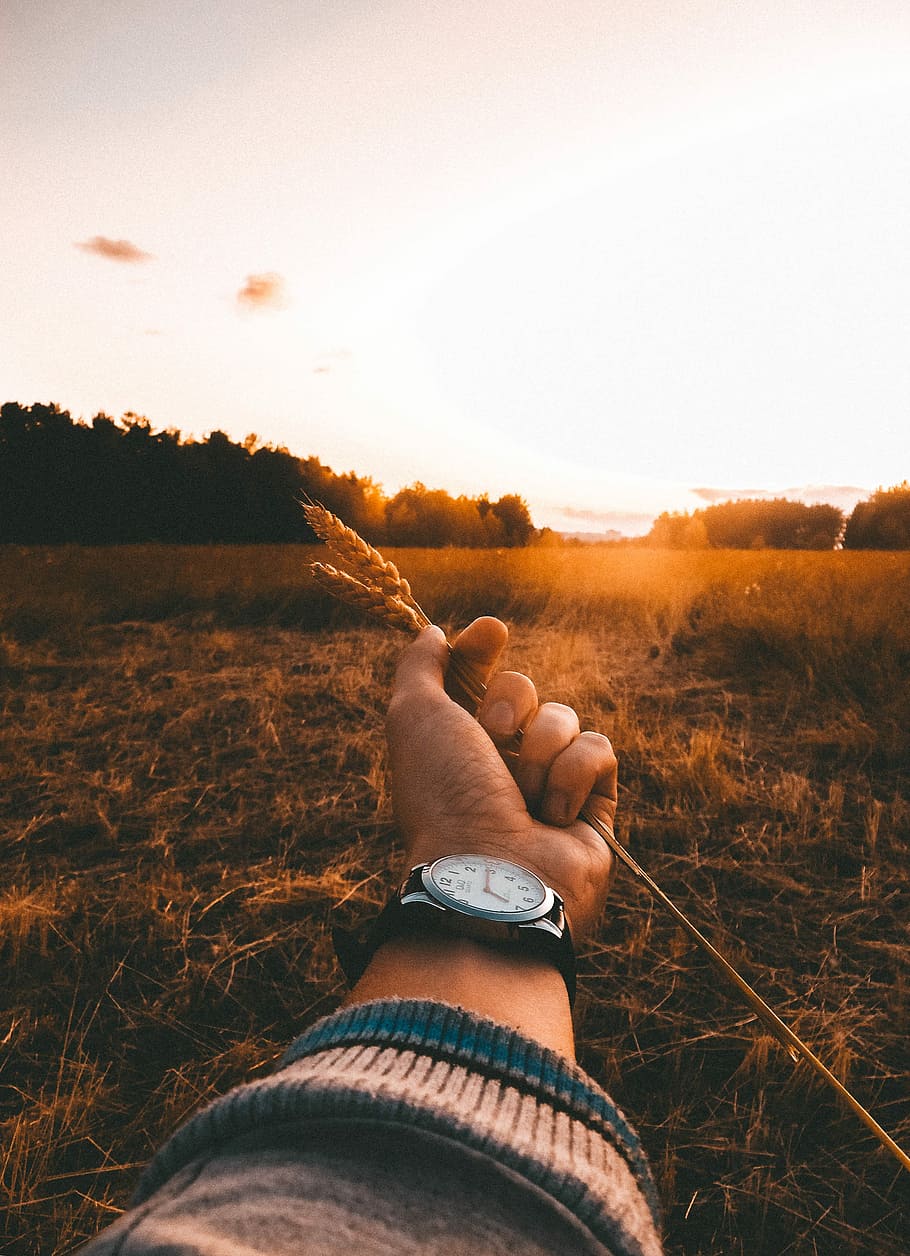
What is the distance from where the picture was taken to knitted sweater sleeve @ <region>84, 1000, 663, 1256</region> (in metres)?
0.46

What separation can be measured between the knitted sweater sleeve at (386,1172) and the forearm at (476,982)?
11.3 inches

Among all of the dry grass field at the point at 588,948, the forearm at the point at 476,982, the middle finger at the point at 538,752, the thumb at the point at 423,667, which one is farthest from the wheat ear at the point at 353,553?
the dry grass field at the point at 588,948

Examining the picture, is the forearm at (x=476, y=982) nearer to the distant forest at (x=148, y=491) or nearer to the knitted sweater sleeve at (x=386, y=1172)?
the knitted sweater sleeve at (x=386, y=1172)

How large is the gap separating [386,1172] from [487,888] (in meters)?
0.61

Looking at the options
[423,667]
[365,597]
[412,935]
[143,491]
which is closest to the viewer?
[412,935]

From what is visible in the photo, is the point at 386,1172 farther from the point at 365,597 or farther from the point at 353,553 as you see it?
the point at 353,553

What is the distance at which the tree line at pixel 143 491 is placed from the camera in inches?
1143

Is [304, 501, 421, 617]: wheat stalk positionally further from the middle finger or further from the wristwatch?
the wristwatch

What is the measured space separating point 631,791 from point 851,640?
249 centimetres

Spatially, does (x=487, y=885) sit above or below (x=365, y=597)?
below

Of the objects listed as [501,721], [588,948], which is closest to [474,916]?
[501,721]

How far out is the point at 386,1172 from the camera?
0.52 meters

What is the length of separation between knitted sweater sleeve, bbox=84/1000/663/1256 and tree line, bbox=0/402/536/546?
27.2 m

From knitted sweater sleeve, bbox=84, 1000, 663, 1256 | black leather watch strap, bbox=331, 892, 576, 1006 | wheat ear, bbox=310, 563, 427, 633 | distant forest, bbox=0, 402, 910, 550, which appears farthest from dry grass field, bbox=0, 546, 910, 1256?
distant forest, bbox=0, 402, 910, 550
